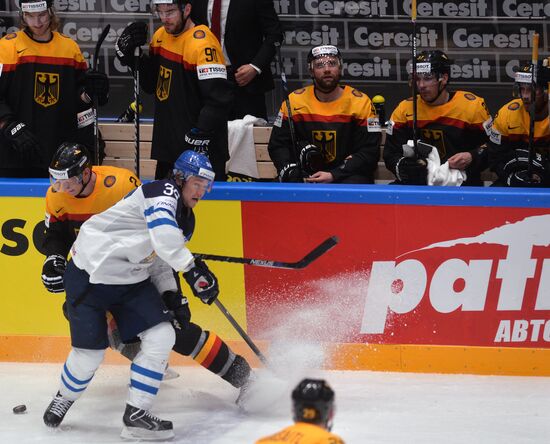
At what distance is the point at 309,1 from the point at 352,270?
1907 millimetres

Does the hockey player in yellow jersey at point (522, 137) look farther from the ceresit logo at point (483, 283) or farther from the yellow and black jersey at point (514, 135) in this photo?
the ceresit logo at point (483, 283)

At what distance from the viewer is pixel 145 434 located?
5012mm

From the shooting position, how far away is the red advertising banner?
18.1ft

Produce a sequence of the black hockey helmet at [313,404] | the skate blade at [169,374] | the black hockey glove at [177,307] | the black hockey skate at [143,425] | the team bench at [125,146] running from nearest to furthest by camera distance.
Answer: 1. the black hockey helmet at [313,404]
2. the black hockey skate at [143,425]
3. the black hockey glove at [177,307]
4. the skate blade at [169,374]
5. the team bench at [125,146]

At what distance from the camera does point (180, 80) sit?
598 centimetres

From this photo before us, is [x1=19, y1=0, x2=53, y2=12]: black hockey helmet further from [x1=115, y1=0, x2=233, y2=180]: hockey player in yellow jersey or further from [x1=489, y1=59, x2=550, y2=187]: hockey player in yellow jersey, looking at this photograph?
[x1=489, y1=59, x2=550, y2=187]: hockey player in yellow jersey

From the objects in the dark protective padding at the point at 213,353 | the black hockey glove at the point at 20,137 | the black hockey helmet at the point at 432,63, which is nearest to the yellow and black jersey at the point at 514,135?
the black hockey helmet at the point at 432,63

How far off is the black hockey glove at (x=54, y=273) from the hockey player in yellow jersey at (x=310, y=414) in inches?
84.4

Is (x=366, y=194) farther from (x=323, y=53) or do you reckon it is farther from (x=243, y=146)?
(x=243, y=146)

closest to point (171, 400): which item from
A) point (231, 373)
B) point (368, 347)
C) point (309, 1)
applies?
point (231, 373)

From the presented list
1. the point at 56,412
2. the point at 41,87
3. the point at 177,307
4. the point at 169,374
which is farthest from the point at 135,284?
the point at 41,87

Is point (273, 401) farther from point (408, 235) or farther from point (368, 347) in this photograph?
point (408, 235)

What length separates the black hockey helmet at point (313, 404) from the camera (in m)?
3.28

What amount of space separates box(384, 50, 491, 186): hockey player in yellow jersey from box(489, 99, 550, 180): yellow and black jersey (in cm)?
7
